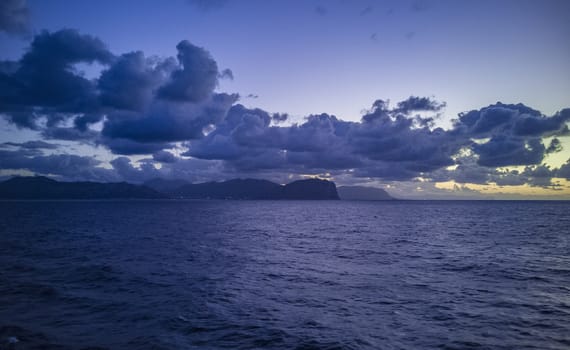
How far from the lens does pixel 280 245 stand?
48438mm

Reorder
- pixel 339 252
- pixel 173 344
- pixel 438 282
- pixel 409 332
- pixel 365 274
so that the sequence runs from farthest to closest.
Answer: pixel 339 252, pixel 365 274, pixel 438 282, pixel 409 332, pixel 173 344

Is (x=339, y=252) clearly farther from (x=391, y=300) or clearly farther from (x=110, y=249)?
(x=110, y=249)

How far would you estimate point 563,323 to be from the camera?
56.9ft

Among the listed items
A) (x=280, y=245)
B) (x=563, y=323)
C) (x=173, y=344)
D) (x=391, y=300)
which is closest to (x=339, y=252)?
(x=280, y=245)

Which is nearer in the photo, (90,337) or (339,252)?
(90,337)

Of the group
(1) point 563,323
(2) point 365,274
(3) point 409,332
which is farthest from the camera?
(2) point 365,274

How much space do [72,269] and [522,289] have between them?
1550 inches

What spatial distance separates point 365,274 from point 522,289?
11.9 meters

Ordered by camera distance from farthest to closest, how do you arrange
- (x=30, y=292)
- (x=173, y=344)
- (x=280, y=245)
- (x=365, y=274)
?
(x=280, y=245)
(x=365, y=274)
(x=30, y=292)
(x=173, y=344)

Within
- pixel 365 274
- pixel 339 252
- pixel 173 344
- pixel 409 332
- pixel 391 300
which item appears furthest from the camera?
pixel 339 252

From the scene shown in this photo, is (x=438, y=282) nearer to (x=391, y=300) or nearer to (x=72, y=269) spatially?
(x=391, y=300)

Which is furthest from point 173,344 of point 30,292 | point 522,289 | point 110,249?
point 110,249

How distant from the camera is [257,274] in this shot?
28.9 m

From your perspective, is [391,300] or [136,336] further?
[391,300]
